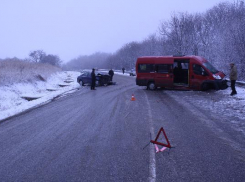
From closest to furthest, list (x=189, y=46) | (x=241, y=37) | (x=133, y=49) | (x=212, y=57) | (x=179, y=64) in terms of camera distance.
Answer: (x=179, y=64) → (x=241, y=37) → (x=212, y=57) → (x=189, y=46) → (x=133, y=49)

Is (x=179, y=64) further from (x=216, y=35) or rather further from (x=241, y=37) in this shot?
(x=216, y=35)

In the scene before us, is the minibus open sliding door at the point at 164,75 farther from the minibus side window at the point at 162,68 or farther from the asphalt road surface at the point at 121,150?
the asphalt road surface at the point at 121,150

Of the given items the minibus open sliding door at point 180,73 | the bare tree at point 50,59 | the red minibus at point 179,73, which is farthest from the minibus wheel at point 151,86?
the bare tree at point 50,59

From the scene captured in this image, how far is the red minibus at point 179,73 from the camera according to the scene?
54.8 feet

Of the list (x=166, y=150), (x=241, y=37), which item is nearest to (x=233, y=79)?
(x=166, y=150)

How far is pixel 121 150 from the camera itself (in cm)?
546

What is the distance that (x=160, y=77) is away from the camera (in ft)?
61.6

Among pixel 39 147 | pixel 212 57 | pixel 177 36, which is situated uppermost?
pixel 177 36

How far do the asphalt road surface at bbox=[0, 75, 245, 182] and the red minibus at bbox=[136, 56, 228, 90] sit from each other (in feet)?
27.5

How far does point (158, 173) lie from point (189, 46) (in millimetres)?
39977

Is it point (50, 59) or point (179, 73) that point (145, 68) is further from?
point (50, 59)

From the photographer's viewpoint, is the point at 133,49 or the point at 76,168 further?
the point at 133,49

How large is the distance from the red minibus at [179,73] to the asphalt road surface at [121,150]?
838 cm

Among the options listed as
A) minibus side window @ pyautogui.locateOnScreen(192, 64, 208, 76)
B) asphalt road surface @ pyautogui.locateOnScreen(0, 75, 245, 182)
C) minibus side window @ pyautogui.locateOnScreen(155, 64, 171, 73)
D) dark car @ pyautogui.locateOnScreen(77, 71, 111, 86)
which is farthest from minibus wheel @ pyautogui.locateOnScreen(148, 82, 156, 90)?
asphalt road surface @ pyautogui.locateOnScreen(0, 75, 245, 182)
